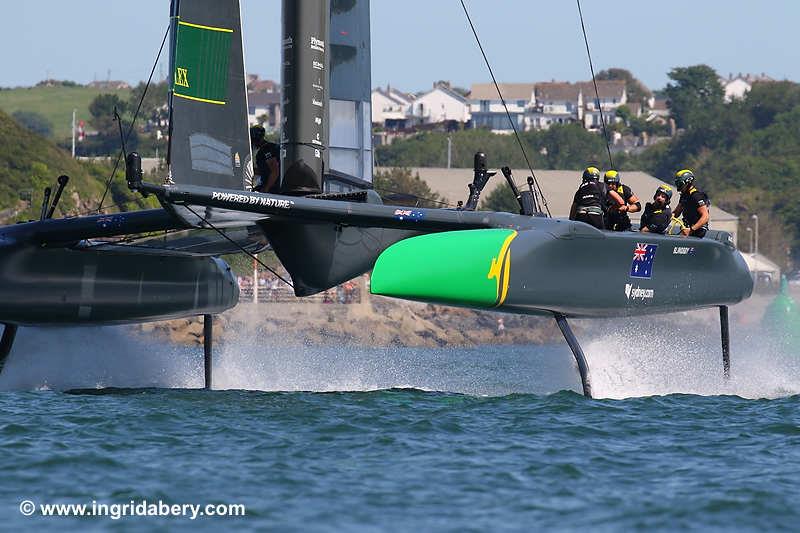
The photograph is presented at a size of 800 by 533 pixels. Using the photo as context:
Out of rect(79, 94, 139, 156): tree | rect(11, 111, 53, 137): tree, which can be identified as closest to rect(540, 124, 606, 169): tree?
rect(79, 94, 139, 156): tree

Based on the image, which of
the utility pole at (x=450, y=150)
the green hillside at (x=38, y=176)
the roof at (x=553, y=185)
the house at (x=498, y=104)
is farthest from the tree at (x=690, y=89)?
the green hillside at (x=38, y=176)

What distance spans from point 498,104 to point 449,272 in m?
116

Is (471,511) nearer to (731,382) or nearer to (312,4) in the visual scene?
(312,4)

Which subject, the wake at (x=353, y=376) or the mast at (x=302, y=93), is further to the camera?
the wake at (x=353, y=376)

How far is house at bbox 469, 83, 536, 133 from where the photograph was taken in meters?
118

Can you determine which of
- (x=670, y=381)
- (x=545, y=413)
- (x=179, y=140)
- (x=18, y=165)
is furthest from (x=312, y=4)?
(x=18, y=165)

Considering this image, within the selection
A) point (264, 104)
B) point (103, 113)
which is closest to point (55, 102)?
point (103, 113)

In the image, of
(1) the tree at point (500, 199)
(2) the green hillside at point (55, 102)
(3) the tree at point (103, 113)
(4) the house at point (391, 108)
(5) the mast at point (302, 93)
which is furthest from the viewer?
(4) the house at point (391, 108)

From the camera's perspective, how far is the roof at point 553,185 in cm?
5331

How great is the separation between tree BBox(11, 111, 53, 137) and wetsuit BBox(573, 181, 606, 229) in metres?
95.1

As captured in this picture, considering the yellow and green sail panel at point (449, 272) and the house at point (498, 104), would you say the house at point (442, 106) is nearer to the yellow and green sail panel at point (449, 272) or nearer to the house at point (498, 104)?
the house at point (498, 104)

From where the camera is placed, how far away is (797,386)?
1241cm

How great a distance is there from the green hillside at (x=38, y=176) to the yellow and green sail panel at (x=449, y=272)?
27.9m

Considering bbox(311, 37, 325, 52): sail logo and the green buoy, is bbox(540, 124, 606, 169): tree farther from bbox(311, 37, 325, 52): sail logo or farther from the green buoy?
bbox(311, 37, 325, 52): sail logo
